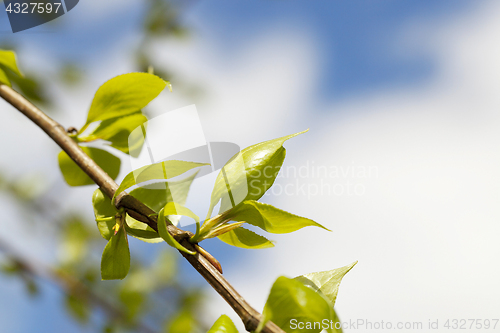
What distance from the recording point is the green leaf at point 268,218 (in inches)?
10.3

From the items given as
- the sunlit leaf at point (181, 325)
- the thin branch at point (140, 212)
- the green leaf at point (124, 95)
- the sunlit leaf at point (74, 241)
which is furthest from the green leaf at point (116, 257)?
the sunlit leaf at point (74, 241)

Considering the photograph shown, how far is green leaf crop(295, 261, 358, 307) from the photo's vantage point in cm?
28

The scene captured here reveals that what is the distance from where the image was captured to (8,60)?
14.8 inches

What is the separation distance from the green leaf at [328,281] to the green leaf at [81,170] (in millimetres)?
296

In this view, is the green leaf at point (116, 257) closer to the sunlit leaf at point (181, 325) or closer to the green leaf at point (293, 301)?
the green leaf at point (293, 301)

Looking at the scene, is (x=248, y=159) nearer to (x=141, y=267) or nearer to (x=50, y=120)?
(x=50, y=120)

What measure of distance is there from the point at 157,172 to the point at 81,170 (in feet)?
0.65

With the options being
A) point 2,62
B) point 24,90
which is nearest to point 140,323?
point 24,90

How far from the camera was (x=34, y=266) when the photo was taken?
0.94 metres

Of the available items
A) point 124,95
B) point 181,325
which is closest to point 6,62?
point 124,95

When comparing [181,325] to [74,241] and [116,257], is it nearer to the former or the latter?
[74,241]

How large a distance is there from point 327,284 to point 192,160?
164 millimetres

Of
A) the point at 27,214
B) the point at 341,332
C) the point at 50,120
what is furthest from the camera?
the point at 27,214

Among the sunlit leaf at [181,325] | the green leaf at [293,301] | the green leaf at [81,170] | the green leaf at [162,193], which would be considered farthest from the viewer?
the sunlit leaf at [181,325]
